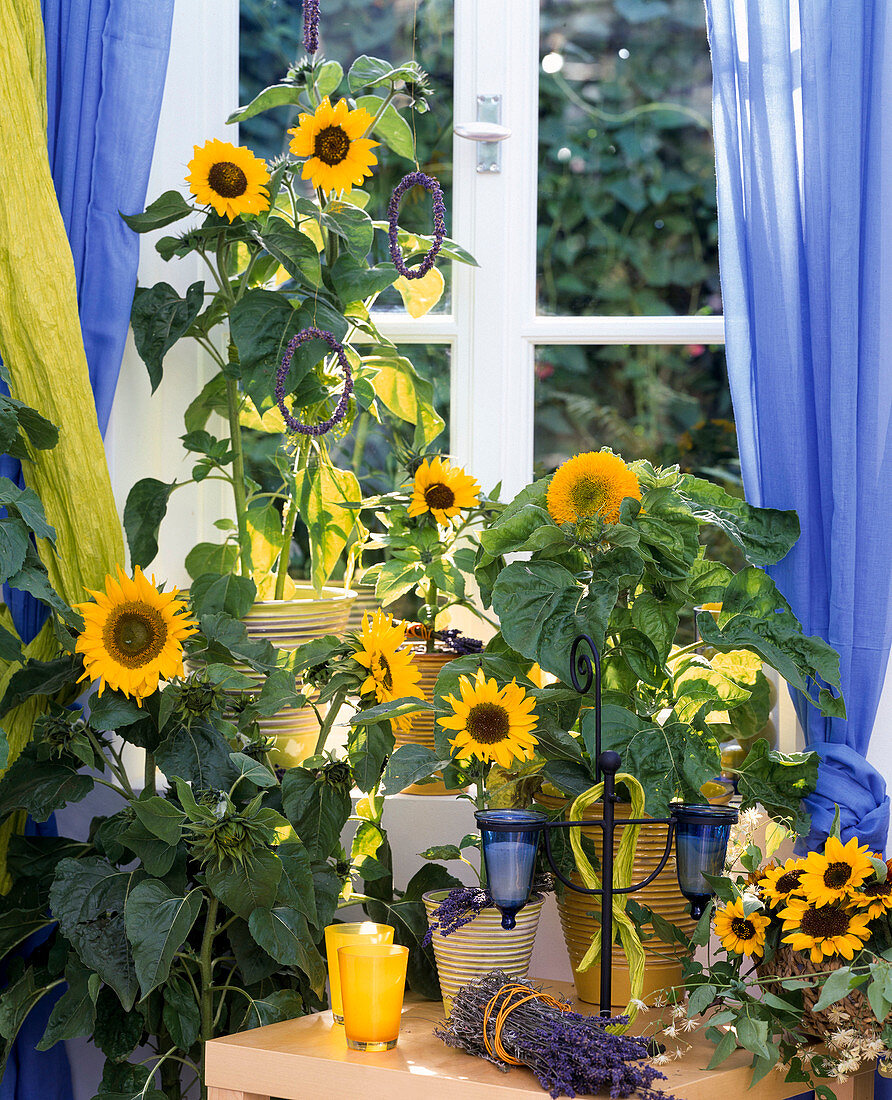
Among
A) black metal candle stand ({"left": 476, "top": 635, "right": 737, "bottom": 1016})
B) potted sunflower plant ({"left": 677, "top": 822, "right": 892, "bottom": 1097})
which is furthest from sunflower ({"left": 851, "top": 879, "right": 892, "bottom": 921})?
black metal candle stand ({"left": 476, "top": 635, "right": 737, "bottom": 1016})

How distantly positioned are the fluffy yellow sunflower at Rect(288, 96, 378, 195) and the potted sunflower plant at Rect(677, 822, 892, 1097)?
3.03ft

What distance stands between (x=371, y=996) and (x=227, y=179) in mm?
939

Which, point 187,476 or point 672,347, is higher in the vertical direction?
point 672,347

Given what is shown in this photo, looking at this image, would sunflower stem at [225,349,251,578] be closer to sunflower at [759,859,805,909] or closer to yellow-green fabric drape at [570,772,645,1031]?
yellow-green fabric drape at [570,772,645,1031]

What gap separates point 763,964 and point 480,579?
0.51 meters

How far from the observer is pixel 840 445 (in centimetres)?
131

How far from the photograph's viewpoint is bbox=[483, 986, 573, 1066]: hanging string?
101 centimetres

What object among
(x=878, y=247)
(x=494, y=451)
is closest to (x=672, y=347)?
(x=494, y=451)

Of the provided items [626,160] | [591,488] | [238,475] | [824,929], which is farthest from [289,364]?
[824,929]

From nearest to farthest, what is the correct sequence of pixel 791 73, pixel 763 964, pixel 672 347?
1. pixel 763 964
2. pixel 791 73
3. pixel 672 347

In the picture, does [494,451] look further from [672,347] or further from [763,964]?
[763,964]

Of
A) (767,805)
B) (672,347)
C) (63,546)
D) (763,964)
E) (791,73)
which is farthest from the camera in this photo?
(672,347)

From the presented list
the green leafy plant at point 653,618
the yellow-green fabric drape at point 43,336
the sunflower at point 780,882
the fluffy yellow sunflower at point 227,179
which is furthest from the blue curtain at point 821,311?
the yellow-green fabric drape at point 43,336

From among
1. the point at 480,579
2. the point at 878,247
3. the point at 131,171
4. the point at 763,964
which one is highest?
the point at 131,171
